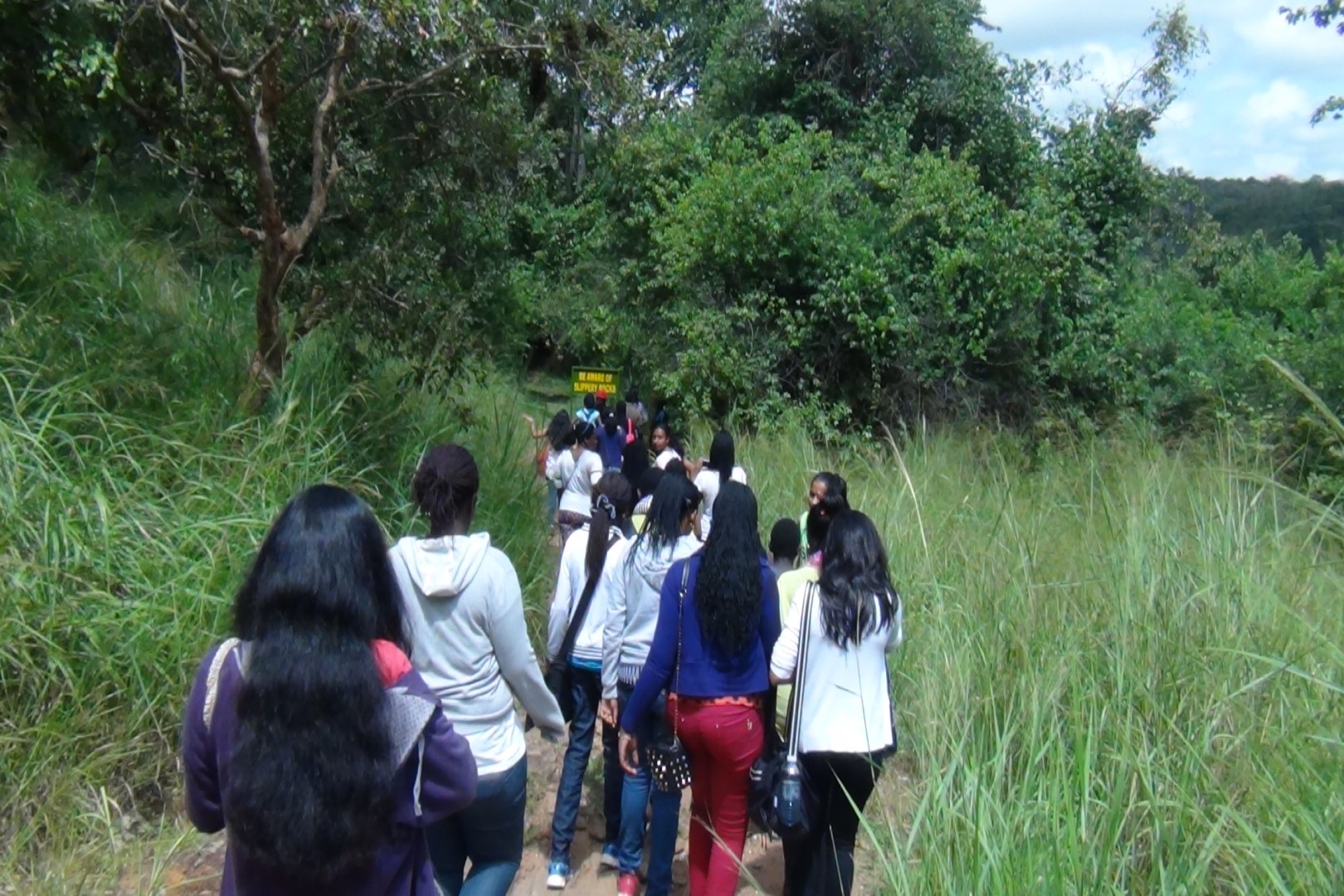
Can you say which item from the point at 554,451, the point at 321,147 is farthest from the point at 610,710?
the point at 554,451

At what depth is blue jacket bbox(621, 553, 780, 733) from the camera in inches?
176

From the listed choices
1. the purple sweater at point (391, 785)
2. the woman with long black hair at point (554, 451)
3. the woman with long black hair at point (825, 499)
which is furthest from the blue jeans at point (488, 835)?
the woman with long black hair at point (554, 451)

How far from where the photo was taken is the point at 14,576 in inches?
190

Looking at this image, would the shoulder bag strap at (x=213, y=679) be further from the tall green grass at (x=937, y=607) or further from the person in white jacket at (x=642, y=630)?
the person in white jacket at (x=642, y=630)

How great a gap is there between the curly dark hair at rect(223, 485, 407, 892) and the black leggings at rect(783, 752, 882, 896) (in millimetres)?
2181

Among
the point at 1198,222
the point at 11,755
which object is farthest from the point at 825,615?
the point at 1198,222

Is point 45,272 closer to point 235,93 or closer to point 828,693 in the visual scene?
point 235,93

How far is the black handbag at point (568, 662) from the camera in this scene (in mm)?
5625

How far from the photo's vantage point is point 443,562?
3.61 metres

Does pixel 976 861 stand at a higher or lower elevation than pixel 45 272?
lower

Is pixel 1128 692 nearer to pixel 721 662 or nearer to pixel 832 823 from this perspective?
pixel 832 823

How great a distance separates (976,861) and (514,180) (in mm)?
7114

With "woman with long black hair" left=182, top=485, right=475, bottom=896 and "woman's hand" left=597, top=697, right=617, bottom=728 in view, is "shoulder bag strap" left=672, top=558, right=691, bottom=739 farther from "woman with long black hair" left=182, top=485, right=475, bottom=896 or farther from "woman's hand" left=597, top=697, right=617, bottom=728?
"woman with long black hair" left=182, top=485, right=475, bottom=896

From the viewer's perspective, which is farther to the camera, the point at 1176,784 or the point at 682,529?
the point at 682,529
